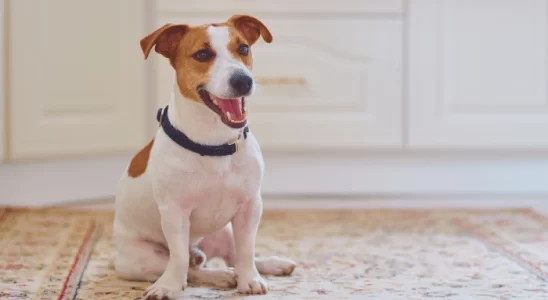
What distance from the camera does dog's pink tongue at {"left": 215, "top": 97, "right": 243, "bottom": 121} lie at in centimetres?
139

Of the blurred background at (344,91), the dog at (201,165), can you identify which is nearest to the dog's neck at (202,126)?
the dog at (201,165)

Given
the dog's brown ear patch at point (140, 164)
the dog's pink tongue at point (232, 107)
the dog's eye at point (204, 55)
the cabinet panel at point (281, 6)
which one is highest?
→ the cabinet panel at point (281, 6)

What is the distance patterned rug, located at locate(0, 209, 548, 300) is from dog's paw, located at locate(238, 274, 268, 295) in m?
0.02

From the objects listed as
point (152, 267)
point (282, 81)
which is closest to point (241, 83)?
point (152, 267)

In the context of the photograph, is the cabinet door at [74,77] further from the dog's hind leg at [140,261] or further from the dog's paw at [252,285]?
the dog's paw at [252,285]

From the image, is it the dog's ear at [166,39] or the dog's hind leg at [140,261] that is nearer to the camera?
the dog's ear at [166,39]

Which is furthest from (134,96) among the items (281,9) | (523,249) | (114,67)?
(523,249)

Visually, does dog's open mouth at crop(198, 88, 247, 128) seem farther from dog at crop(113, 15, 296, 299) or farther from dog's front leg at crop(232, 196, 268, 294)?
dog's front leg at crop(232, 196, 268, 294)

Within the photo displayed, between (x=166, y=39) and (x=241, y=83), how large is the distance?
21 cm

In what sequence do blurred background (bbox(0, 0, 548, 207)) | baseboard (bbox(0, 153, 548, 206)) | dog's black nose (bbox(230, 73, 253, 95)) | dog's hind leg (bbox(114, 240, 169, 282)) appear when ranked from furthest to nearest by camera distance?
baseboard (bbox(0, 153, 548, 206)), blurred background (bbox(0, 0, 548, 207)), dog's hind leg (bbox(114, 240, 169, 282)), dog's black nose (bbox(230, 73, 253, 95))

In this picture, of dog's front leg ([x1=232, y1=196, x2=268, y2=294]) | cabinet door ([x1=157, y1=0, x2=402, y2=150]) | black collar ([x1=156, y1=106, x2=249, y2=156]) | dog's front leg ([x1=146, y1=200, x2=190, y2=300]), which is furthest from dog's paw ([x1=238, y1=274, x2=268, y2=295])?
cabinet door ([x1=157, y1=0, x2=402, y2=150])

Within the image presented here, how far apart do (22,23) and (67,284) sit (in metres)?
1.06

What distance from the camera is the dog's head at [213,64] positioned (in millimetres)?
1352

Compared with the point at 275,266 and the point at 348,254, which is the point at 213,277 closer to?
the point at 275,266
